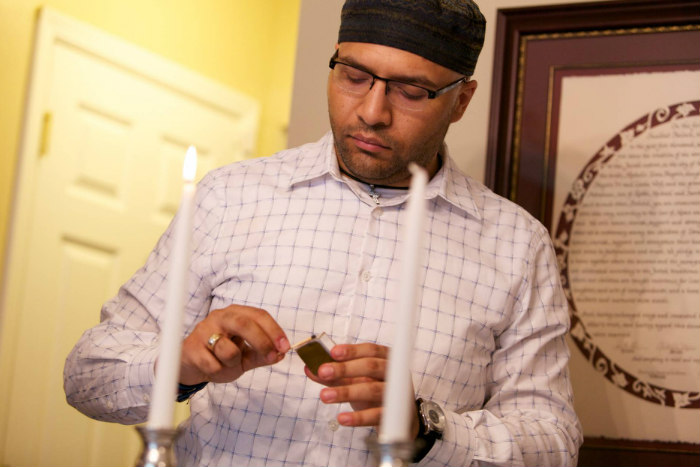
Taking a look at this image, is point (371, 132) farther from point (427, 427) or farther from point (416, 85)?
point (427, 427)

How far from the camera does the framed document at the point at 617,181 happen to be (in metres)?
1.76

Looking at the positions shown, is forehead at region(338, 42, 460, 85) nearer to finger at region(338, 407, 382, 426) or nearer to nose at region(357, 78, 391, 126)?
nose at region(357, 78, 391, 126)

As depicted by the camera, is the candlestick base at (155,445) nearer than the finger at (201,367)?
Yes

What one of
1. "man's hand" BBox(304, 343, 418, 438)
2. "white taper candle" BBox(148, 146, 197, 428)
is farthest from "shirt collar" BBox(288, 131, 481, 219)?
"white taper candle" BBox(148, 146, 197, 428)

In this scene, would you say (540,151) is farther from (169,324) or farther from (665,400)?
(169,324)

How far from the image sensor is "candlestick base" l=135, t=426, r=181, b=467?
651 millimetres

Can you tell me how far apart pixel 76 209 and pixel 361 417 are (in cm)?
232

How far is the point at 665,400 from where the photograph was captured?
1.75m

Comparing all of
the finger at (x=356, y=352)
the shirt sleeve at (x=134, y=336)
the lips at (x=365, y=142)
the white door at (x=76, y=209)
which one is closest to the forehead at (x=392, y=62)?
the lips at (x=365, y=142)

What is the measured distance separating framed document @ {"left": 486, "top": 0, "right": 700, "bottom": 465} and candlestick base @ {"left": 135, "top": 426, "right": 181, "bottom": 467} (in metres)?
1.34

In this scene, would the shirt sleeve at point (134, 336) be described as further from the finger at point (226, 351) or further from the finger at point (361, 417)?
the finger at point (361, 417)

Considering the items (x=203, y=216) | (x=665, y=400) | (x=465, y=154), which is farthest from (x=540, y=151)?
(x=203, y=216)

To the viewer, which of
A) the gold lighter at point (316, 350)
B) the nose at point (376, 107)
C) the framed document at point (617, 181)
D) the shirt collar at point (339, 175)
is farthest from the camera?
A: the framed document at point (617, 181)

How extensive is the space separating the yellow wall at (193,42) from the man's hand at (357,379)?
221cm
